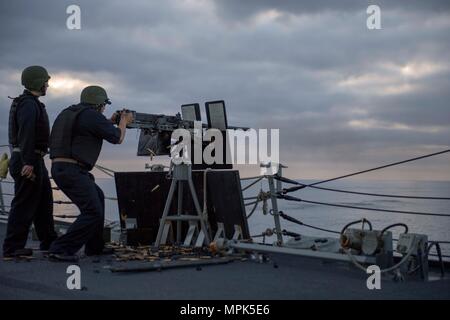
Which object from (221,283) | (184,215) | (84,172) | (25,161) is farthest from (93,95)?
(221,283)

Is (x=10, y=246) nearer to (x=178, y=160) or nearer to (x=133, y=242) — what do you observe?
(x=133, y=242)

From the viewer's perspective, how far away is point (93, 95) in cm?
583

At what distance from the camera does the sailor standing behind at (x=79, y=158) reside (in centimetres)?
557

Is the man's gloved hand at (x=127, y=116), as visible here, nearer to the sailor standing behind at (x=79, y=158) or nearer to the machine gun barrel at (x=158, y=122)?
the machine gun barrel at (x=158, y=122)

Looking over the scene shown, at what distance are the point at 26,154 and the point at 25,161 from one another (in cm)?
7

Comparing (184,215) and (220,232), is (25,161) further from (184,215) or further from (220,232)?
(220,232)

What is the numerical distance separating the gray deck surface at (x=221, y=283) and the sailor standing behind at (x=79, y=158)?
36 centimetres

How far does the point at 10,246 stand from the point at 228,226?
2.23m

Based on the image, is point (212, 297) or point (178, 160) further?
point (178, 160)

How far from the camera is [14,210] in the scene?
5828 millimetres

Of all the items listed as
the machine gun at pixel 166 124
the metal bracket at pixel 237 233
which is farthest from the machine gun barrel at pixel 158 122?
the metal bracket at pixel 237 233

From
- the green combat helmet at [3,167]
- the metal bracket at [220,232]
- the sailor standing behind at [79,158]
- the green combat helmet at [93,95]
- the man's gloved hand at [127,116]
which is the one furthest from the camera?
the green combat helmet at [3,167]
